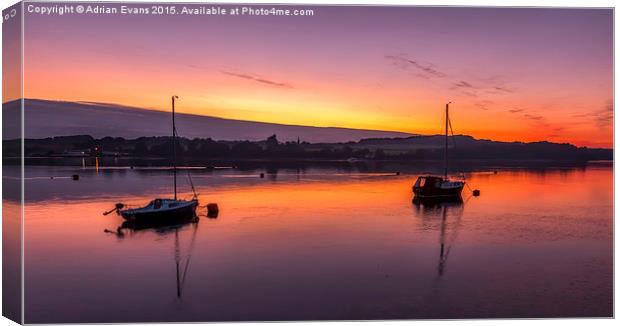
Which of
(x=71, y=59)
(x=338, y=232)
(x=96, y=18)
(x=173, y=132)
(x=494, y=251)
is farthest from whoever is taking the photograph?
(x=338, y=232)

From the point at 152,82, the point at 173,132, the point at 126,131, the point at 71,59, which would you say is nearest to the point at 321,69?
the point at 152,82

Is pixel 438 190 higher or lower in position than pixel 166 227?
higher

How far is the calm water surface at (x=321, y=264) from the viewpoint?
446 inches

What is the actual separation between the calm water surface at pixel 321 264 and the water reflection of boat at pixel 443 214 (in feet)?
0.41

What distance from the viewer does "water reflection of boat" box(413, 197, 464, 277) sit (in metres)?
17.5

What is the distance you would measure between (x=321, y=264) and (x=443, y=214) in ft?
50.1

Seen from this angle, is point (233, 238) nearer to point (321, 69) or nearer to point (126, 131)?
point (126, 131)

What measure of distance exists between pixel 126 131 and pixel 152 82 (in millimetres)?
9065

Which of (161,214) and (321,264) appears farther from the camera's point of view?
(161,214)

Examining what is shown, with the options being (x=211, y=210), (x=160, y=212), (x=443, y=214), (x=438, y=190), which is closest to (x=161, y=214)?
(x=160, y=212)

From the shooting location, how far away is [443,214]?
29.5 m

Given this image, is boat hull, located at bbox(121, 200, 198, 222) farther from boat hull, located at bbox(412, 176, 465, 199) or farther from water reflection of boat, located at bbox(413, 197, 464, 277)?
boat hull, located at bbox(412, 176, 465, 199)

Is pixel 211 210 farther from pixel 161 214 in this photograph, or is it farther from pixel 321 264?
pixel 321 264

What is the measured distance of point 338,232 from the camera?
22312 millimetres
